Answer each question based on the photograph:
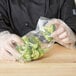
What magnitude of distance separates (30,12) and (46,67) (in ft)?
1.61

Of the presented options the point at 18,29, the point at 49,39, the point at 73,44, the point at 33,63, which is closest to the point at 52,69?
the point at 33,63

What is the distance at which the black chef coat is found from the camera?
1176 millimetres

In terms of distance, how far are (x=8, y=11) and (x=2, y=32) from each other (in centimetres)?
22

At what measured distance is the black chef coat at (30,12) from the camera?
1176 millimetres

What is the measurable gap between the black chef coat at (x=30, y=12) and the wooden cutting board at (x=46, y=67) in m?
0.34

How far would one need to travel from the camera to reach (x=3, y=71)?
74 cm

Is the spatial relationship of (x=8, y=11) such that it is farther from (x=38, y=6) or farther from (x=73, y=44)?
(x=73, y=44)

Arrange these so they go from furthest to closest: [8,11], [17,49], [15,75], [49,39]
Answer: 1. [8,11]
2. [49,39]
3. [17,49]
4. [15,75]

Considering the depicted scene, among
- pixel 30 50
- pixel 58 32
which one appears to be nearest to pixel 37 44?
pixel 30 50

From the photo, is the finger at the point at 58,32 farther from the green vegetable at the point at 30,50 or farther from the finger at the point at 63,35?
the green vegetable at the point at 30,50

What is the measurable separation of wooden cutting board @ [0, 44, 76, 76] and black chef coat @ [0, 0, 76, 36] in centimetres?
34

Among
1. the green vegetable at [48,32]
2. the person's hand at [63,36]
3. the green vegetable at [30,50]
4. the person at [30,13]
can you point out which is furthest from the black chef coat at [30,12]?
the green vegetable at [30,50]

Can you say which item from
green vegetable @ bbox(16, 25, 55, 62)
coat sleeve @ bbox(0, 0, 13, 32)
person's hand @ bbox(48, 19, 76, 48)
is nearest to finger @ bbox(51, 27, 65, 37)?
person's hand @ bbox(48, 19, 76, 48)

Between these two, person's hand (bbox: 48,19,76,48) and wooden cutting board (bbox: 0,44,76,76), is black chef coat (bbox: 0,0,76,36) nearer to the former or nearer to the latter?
person's hand (bbox: 48,19,76,48)
